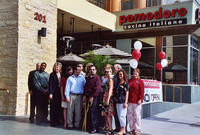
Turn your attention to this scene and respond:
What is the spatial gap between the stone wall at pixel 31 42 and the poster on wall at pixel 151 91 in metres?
3.86

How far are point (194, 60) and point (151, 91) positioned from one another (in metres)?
8.71

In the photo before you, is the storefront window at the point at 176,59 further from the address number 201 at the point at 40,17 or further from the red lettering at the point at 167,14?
the address number 201 at the point at 40,17

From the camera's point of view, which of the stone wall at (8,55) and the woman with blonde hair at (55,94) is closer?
the woman with blonde hair at (55,94)

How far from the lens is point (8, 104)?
29.9 ft

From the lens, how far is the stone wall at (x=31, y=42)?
9219 mm

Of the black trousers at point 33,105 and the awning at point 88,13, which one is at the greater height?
the awning at point 88,13

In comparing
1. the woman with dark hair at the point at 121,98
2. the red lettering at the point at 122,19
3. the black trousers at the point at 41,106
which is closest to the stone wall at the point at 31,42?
the black trousers at the point at 41,106

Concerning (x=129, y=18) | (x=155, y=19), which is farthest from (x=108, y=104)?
(x=129, y=18)

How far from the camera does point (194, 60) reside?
17703 mm

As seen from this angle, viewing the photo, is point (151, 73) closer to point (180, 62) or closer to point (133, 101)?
point (180, 62)

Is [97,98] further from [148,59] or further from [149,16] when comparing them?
[149,16]

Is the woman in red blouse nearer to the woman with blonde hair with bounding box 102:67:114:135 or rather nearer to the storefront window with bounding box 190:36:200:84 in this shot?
the woman with blonde hair with bounding box 102:67:114:135

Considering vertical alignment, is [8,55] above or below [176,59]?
below

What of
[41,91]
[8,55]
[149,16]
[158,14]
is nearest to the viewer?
[41,91]
